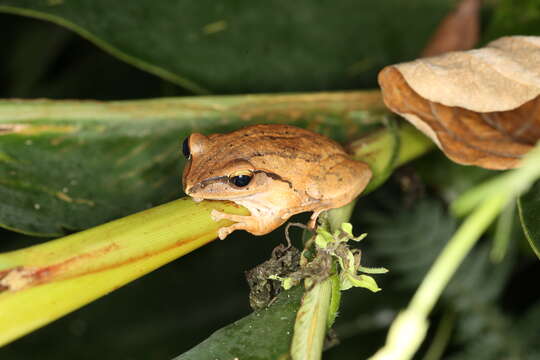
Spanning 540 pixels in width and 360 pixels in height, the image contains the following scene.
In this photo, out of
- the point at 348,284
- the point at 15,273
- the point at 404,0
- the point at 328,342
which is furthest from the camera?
the point at 404,0

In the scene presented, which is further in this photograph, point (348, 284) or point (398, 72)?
point (398, 72)

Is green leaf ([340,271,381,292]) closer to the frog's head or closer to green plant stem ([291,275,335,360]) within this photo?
green plant stem ([291,275,335,360])

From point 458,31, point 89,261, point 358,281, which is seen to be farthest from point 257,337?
point 458,31

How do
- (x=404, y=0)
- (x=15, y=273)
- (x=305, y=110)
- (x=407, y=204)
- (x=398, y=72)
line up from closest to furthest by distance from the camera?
(x=15, y=273), (x=398, y=72), (x=305, y=110), (x=407, y=204), (x=404, y=0)

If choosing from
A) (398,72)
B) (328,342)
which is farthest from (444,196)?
(328,342)

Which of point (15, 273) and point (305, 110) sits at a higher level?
point (305, 110)

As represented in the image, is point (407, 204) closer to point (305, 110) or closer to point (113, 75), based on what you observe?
point (305, 110)

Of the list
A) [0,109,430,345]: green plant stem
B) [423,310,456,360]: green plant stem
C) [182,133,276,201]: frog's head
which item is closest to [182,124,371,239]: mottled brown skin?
[182,133,276,201]: frog's head

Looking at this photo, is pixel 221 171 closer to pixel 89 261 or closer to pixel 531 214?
pixel 89 261
